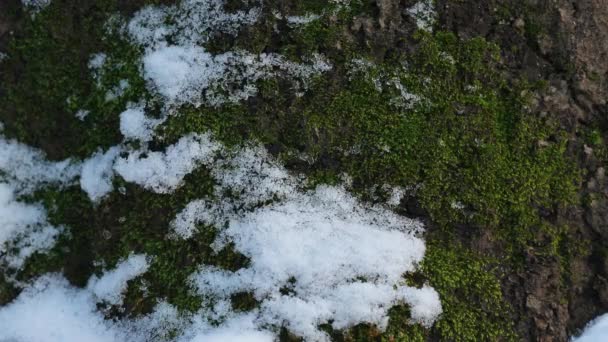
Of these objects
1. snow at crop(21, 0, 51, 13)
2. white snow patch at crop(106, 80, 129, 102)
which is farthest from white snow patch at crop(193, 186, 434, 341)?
snow at crop(21, 0, 51, 13)

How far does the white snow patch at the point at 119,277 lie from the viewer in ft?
10.1

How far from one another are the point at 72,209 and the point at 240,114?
127cm

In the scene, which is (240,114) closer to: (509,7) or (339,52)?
(339,52)

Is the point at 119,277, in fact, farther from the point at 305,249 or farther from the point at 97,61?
the point at 97,61

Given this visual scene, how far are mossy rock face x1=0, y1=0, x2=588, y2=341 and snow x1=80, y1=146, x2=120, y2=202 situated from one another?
0.06 metres

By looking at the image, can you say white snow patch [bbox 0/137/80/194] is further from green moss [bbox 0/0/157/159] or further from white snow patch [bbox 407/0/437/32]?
white snow patch [bbox 407/0/437/32]

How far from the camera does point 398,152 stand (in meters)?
3.14

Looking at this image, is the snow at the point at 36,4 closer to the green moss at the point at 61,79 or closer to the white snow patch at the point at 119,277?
the green moss at the point at 61,79

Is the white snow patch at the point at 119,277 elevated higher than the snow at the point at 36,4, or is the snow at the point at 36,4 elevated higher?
the snow at the point at 36,4

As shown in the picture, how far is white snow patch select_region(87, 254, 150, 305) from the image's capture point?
10.1 ft

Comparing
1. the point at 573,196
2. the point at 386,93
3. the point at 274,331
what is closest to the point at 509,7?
the point at 386,93

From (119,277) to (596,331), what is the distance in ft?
8.94

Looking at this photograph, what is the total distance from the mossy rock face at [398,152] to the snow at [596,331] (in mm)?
380

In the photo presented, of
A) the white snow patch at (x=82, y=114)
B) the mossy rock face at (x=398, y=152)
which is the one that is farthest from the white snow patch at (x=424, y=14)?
the white snow patch at (x=82, y=114)
